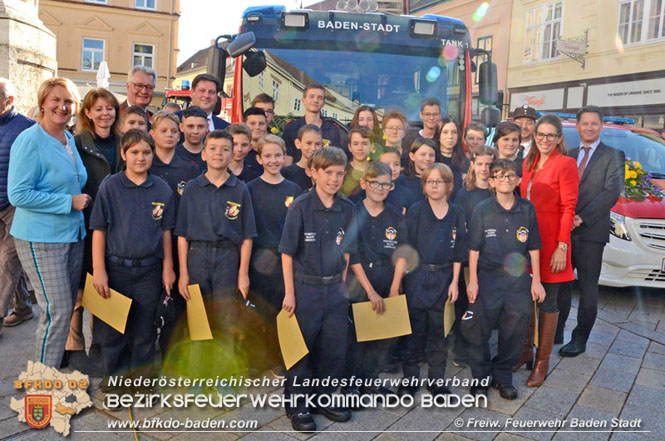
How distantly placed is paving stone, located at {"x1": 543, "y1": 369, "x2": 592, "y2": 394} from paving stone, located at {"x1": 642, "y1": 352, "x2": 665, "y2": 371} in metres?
0.62

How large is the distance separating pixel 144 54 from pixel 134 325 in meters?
34.8

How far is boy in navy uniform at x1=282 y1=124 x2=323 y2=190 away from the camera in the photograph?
448 centimetres

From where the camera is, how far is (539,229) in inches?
170

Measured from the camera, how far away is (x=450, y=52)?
266 inches

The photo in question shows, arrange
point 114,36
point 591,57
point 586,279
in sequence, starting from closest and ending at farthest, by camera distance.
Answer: point 586,279
point 591,57
point 114,36

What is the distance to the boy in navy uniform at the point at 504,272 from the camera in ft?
13.1

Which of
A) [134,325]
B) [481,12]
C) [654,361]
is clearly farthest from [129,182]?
[481,12]

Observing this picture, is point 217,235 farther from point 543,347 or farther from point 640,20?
point 640,20

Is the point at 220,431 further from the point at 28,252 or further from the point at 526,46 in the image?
the point at 526,46

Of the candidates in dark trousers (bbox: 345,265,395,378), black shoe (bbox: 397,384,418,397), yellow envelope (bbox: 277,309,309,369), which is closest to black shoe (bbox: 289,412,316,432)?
yellow envelope (bbox: 277,309,309,369)

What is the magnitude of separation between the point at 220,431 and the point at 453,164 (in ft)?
10.0

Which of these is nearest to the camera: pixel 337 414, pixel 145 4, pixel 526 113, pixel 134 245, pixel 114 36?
pixel 337 414

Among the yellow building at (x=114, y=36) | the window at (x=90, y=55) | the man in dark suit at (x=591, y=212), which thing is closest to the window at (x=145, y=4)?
the yellow building at (x=114, y=36)

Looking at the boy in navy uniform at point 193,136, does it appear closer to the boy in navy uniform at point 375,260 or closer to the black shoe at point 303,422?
the boy in navy uniform at point 375,260
